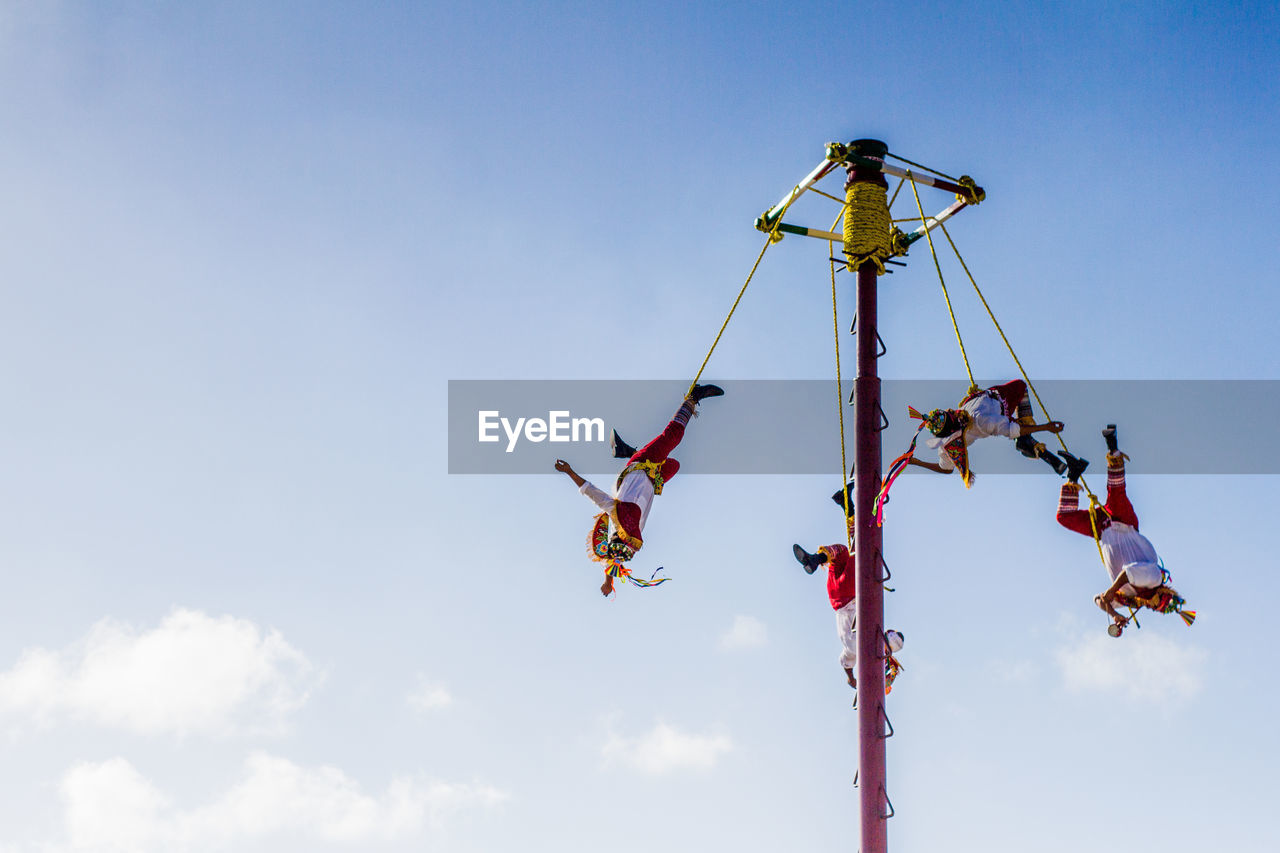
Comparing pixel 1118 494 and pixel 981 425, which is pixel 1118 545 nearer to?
pixel 1118 494

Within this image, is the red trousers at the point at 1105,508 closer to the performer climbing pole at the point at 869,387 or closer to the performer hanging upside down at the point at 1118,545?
the performer hanging upside down at the point at 1118,545

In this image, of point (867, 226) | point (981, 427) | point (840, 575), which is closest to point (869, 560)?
point (840, 575)

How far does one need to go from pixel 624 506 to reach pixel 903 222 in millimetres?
3452

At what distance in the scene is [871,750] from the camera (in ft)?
30.9

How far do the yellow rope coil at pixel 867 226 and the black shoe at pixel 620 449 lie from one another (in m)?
2.61

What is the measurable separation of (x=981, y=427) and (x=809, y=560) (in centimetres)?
184

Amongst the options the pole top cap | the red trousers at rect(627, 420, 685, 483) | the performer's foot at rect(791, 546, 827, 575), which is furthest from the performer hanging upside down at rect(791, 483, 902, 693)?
the pole top cap

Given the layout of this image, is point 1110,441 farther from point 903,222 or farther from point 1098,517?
point 903,222

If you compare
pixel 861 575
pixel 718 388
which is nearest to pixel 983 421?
pixel 861 575

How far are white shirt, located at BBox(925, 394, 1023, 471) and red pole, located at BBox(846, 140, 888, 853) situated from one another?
0.66 meters

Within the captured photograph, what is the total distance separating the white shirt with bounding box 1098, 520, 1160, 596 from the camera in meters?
9.78

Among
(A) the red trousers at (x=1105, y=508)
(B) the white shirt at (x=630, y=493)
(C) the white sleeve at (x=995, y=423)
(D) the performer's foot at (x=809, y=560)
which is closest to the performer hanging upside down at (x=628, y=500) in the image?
(B) the white shirt at (x=630, y=493)

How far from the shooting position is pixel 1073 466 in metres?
10.0

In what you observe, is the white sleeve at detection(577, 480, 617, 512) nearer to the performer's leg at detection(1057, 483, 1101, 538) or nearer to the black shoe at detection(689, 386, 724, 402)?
the black shoe at detection(689, 386, 724, 402)
